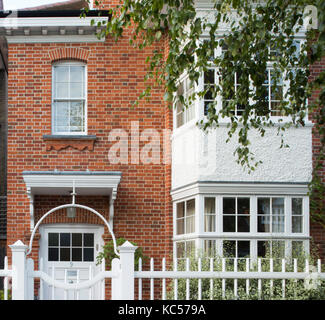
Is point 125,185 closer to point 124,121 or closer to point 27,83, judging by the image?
point 124,121

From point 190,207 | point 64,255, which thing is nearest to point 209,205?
point 190,207

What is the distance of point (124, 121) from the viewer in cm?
1490

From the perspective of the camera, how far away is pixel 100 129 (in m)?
14.8

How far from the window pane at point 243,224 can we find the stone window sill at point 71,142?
3627 millimetres

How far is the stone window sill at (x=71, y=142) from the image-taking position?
579 inches

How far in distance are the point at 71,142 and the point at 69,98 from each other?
102 cm

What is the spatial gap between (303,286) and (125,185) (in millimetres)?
6853

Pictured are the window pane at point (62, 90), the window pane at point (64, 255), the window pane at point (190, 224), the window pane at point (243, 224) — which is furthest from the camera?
the window pane at point (62, 90)

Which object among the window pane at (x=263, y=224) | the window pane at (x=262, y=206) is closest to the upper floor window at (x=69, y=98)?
the window pane at (x=262, y=206)

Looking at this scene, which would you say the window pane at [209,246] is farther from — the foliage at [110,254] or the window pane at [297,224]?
the window pane at [297,224]

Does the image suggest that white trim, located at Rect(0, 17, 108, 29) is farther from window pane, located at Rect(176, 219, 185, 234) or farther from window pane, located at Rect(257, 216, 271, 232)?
window pane, located at Rect(257, 216, 271, 232)

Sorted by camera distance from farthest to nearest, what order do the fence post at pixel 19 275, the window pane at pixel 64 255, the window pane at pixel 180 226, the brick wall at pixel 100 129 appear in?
the window pane at pixel 64 255 < the brick wall at pixel 100 129 < the window pane at pixel 180 226 < the fence post at pixel 19 275

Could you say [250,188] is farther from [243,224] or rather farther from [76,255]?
[76,255]
